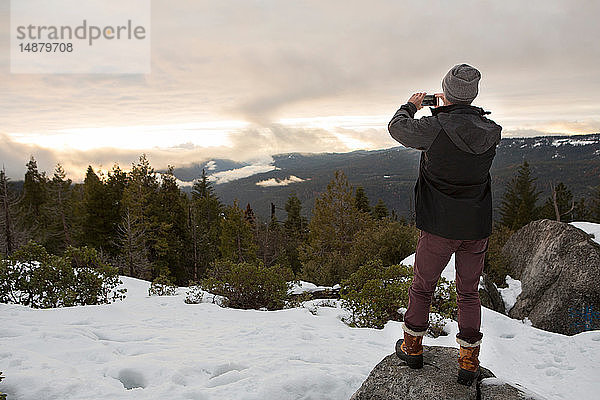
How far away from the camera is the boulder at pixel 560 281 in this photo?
9578 mm

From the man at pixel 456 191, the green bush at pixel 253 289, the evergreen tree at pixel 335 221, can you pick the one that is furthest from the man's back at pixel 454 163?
the evergreen tree at pixel 335 221

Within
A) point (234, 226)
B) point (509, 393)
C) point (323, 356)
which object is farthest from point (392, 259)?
point (234, 226)

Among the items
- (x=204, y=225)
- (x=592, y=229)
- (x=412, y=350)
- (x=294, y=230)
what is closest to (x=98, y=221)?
(x=204, y=225)

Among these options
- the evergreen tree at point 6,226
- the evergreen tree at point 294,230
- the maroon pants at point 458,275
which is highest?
the maroon pants at point 458,275

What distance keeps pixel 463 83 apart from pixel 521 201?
4509 cm

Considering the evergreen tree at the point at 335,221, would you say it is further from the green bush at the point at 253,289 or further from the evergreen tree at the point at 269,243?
the green bush at the point at 253,289

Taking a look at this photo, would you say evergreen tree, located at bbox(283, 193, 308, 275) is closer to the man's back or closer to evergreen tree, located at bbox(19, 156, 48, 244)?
evergreen tree, located at bbox(19, 156, 48, 244)

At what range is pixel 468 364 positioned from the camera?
3.09 metres

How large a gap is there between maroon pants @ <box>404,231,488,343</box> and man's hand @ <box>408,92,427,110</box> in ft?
3.66

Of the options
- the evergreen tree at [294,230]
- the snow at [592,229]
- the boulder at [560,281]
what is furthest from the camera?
the evergreen tree at [294,230]

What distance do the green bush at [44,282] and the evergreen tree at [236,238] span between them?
81.4 feet

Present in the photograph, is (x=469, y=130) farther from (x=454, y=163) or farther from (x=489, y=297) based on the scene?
(x=489, y=297)

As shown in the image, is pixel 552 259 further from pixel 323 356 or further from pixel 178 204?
pixel 178 204

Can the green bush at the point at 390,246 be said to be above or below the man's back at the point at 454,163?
below
